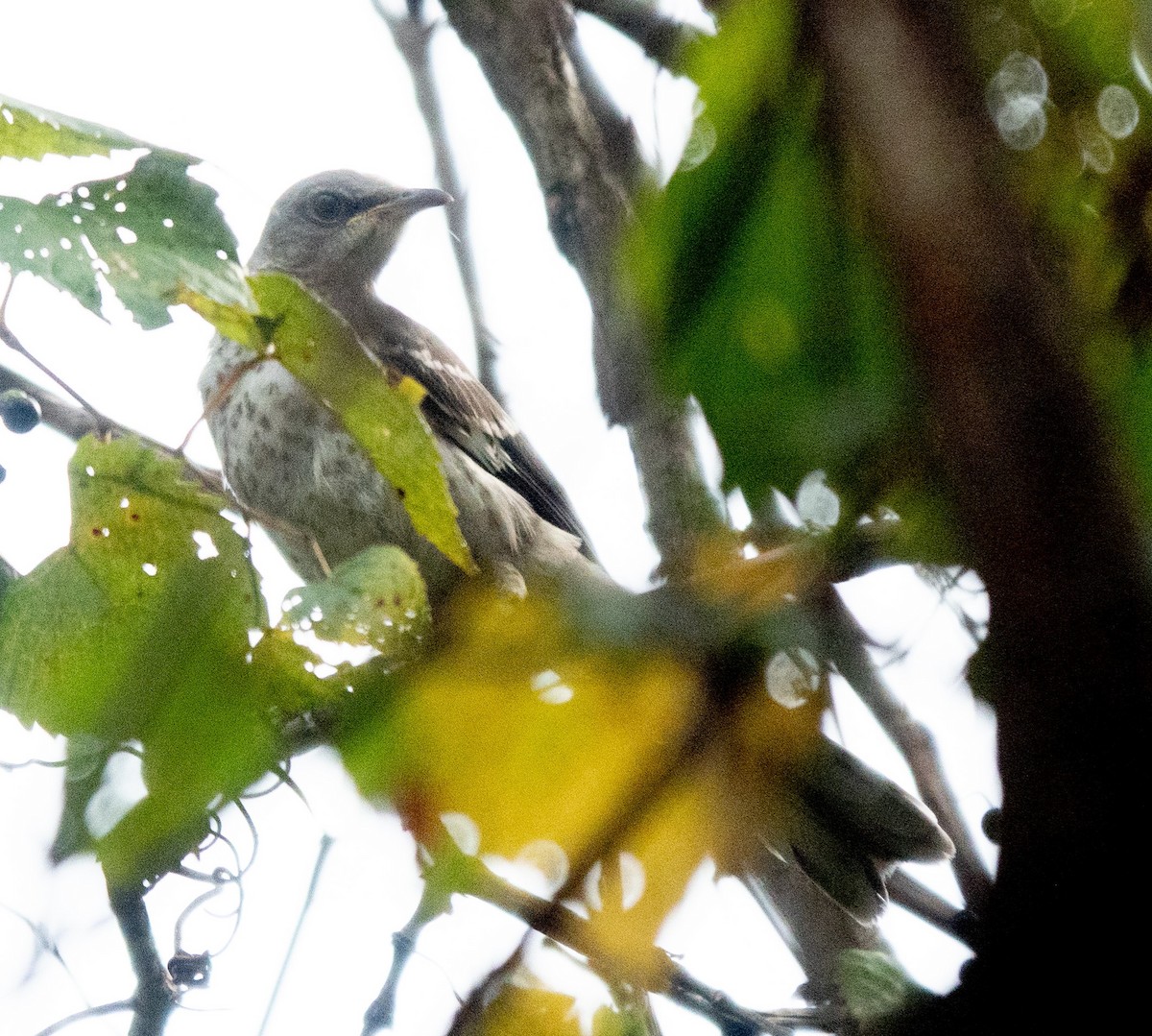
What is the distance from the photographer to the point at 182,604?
4.69 feet

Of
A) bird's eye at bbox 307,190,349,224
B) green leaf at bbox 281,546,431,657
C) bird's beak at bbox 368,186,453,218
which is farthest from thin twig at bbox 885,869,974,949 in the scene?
bird's eye at bbox 307,190,349,224

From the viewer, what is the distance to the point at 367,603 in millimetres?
1769

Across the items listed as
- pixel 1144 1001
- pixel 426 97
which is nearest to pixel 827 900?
pixel 1144 1001

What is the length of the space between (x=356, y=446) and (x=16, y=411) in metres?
1.02

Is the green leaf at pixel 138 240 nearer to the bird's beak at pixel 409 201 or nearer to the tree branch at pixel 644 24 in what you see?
the tree branch at pixel 644 24

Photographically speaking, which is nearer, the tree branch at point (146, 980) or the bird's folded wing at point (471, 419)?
the tree branch at point (146, 980)

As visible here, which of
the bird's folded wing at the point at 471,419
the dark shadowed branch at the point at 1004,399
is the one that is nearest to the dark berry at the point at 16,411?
the bird's folded wing at the point at 471,419

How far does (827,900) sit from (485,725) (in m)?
1.66

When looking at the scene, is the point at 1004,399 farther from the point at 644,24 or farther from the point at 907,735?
the point at 644,24

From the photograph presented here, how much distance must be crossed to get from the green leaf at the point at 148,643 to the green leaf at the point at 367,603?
0.36ft

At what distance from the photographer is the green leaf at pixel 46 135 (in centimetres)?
172

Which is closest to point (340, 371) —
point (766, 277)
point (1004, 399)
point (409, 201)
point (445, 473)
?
point (766, 277)

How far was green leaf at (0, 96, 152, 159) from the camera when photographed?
1.72 m

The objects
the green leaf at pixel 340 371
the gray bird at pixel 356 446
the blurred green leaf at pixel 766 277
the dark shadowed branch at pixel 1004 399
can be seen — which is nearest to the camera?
the dark shadowed branch at pixel 1004 399
